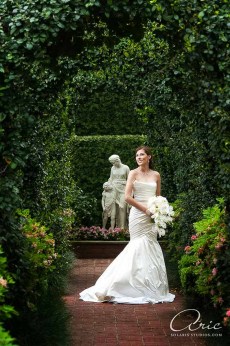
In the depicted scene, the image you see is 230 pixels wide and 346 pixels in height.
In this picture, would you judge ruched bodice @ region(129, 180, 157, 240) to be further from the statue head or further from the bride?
the statue head

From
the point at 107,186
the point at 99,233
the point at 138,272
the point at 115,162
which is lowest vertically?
the point at 99,233

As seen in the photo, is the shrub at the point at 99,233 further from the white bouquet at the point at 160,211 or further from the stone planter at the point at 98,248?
the white bouquet at the point at 160,211

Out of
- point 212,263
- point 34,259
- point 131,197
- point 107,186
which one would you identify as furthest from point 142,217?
point 107,186

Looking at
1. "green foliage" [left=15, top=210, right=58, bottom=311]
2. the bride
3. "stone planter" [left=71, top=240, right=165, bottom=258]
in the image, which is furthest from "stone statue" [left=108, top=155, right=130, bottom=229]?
"green foliage" [left=15, top=210, right=58, bottom=311]

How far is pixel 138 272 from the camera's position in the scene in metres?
9.89

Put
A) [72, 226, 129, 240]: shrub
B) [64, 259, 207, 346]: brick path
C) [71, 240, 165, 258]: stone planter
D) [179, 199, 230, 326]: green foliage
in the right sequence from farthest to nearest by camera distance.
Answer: [72, 226, 129, 240]: shrub < [71, 240, 165, 258]: stone planter < [64, 259, 207, 346]: brick path < [179, 199, 230, 326]: green foliage

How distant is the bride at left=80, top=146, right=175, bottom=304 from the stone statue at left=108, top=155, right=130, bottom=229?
237 inches

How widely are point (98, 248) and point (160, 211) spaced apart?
6.45 m

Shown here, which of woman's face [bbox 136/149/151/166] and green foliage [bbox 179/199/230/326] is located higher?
green foliage [bbox 179/199/230/326]

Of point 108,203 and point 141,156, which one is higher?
point 141,156

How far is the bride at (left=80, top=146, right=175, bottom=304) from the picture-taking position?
385 inches

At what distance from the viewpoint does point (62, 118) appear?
11164 mm

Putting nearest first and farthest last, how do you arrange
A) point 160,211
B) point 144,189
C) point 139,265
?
point 160,211, point 139,265, point 144,189

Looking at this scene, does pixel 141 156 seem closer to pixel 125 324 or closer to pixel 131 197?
pixel 131 197
